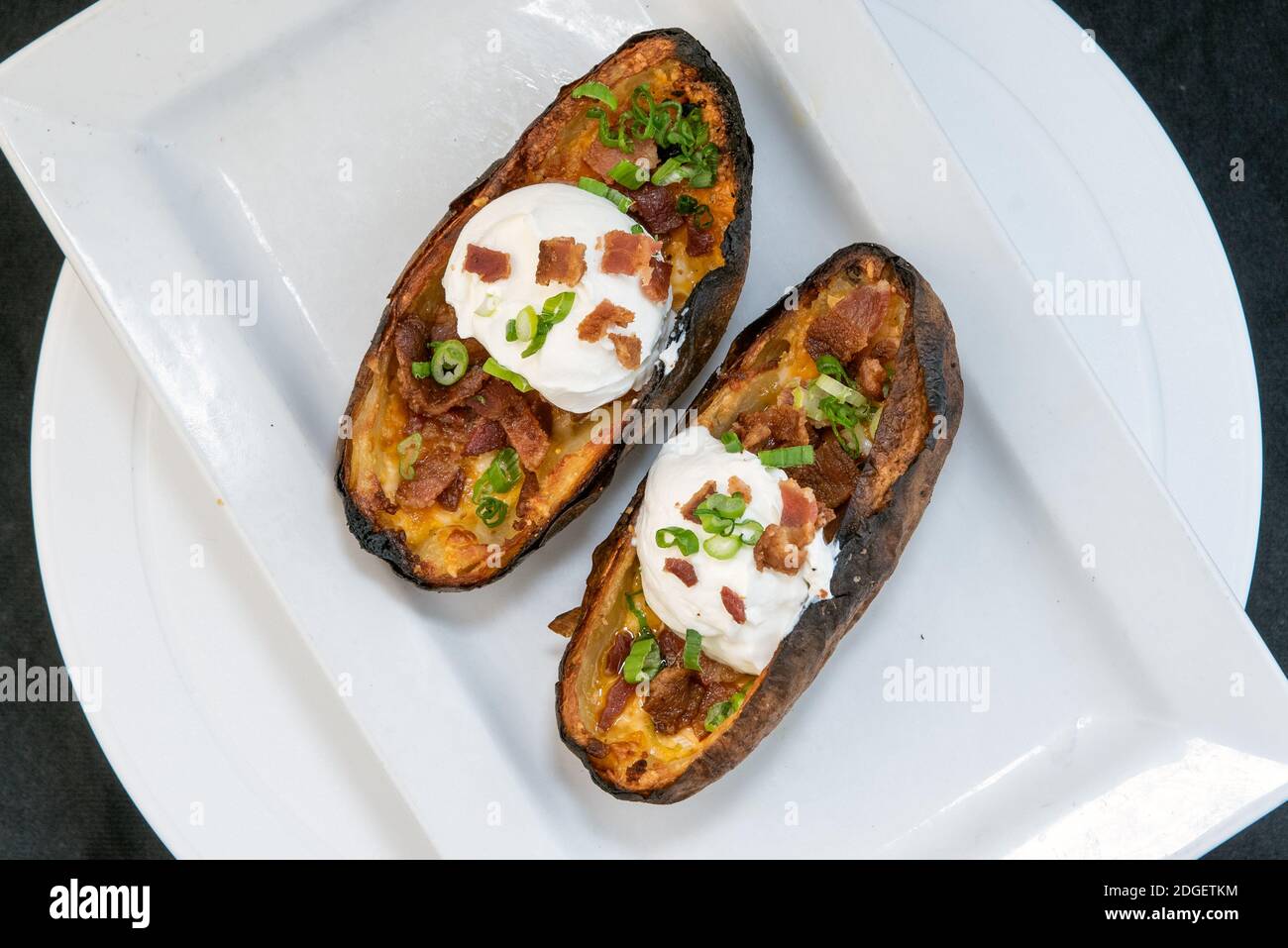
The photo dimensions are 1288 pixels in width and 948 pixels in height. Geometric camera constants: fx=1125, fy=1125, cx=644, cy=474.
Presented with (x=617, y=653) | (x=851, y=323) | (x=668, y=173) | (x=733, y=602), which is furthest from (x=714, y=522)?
(x=668, y=173)

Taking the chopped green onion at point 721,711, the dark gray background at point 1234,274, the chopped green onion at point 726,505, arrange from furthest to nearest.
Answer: the dark gray background at point 1234,274
the chopped green onion at point 721,711
the chopped green onion at point 726,505

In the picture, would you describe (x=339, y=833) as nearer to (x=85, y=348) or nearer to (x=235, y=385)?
(x=235, y=385)

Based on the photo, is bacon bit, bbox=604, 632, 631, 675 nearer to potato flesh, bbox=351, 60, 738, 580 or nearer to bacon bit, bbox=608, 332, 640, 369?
potato flesh, bbox=351, 60, 738, 580

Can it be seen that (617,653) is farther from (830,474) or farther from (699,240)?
(699,240)

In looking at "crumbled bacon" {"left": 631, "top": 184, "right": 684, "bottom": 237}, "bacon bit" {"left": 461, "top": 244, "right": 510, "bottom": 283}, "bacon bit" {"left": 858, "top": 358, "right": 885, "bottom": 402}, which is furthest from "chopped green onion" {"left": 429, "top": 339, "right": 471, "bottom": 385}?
"bacon bit" {"left": 858, "top": 358, "right": 885, "bottom": 402}

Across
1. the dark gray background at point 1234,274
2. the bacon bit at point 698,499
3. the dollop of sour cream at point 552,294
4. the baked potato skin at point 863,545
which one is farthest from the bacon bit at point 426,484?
the dark gray background at point 1234,274

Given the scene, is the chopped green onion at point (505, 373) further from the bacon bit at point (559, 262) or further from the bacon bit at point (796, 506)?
the bacon bit at point (796, 506)
